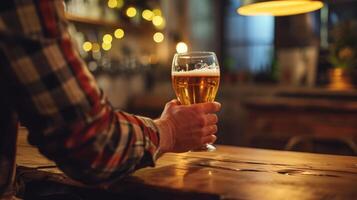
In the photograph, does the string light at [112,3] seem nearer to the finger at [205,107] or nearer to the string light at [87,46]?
the string light at [87,46]

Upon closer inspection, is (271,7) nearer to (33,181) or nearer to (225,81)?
(33,181)

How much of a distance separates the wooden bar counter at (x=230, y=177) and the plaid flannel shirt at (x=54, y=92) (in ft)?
0.57

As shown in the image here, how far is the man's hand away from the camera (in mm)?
1086

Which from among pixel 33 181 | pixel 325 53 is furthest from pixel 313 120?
pixel 33 181

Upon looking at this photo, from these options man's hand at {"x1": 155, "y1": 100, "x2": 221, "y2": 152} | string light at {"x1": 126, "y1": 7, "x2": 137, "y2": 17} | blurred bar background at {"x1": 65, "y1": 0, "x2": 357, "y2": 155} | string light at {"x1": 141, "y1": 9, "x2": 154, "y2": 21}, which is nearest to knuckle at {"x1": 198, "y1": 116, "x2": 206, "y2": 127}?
man's hand at {"x1": 155, "y1": 100, "x2": 221, "y2": 152}

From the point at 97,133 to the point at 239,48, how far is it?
5117 mm

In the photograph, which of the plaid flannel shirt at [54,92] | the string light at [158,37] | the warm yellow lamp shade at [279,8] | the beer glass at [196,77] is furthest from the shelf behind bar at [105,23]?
the plaid flannel shirt at [54,92]

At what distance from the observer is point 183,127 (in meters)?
1.09

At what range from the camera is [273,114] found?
144 inches

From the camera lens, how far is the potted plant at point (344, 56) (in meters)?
3.94

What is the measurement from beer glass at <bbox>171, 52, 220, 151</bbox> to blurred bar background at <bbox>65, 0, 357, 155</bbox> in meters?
1.92

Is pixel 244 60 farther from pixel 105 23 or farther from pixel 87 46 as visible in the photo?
pixel 87 46

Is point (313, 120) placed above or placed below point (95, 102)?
below

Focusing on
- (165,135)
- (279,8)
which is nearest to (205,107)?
(165,135)
